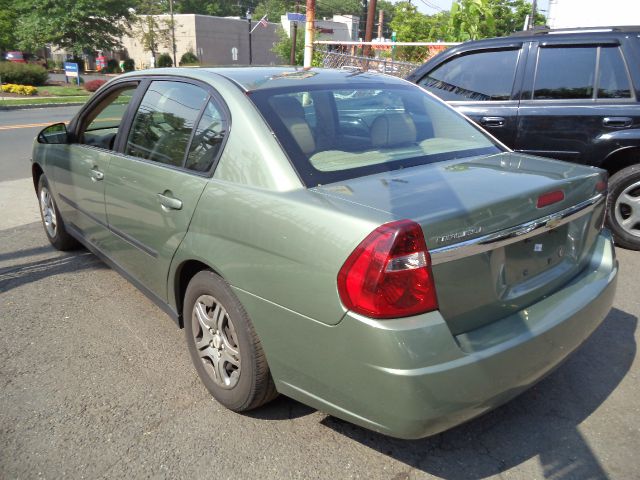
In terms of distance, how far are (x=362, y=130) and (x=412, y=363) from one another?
1536 millimetres

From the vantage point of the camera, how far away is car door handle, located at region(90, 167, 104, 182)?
3783mm

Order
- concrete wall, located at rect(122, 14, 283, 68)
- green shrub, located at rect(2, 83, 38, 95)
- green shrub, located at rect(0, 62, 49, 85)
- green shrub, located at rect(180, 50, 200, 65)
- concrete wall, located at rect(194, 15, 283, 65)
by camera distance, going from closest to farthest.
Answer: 1. green shrub, located at rect(2, 83, 38, 95)
2. green shrub, located at rect(0, 62, 49, 85)
3. green shrub, located at rect(180, 50, 200, 65)
4. concrete wall, located at rect(122, 14, 283, 68)
5. concrete wall, located at rect(194, 15, 283, 65)

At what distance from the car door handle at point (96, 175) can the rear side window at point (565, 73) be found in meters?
3.94

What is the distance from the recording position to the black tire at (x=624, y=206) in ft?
16.4

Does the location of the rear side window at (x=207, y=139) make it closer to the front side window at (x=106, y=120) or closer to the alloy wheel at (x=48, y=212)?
the front side window at (x=106, y=120)

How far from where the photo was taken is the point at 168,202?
3.00 metres

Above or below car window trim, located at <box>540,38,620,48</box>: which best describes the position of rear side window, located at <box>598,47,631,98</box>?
below

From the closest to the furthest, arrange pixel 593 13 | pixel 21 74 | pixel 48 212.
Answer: pixel 48 212 → pixel 593 13 → pixel 21 74

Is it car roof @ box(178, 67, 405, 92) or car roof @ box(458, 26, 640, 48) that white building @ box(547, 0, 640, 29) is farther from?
car roof @ box(178, 67, 405, 92)

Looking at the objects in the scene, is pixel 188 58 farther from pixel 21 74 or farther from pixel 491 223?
pixel 491 223

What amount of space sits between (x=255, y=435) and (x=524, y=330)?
1.34 meters

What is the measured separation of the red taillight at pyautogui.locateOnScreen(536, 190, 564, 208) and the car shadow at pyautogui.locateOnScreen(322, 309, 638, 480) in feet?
3.57

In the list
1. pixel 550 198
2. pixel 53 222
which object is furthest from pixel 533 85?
pixel 53 222

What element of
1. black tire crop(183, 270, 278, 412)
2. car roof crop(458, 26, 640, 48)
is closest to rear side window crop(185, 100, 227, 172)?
black tire crop(183, 270, 278, 412)
